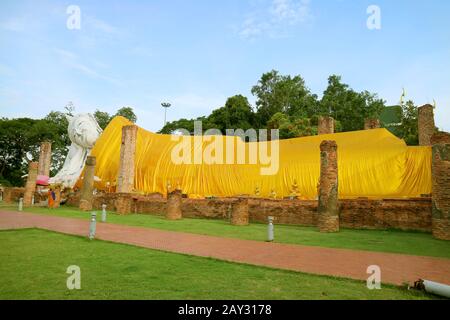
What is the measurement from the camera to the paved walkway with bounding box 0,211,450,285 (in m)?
5.32

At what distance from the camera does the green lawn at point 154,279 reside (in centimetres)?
396

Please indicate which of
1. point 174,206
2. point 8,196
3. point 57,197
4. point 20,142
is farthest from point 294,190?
point 20,142

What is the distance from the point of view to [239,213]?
12.2 meters

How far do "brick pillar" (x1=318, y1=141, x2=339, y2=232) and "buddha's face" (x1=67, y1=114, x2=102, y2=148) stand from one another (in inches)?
752

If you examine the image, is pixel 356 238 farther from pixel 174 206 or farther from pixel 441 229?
pixel 174 206

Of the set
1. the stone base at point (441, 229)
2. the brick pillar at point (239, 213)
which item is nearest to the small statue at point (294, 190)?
the brick pillar at point (239, 213)

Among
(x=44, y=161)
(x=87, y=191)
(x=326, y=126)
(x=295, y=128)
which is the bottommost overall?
(x=87, y=191)

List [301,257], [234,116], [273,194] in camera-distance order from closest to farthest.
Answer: [301,257], [273,194], [234,116]

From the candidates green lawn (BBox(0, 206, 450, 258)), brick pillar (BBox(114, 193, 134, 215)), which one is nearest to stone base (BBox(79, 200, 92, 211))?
brick pillar (BBox(114, 193, 134, 215))

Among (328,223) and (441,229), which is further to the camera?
(328,223)

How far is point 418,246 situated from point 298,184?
804cm

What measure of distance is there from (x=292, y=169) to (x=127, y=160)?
31.3ft

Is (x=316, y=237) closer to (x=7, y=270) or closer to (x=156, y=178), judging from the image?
(x=7, y=270)
